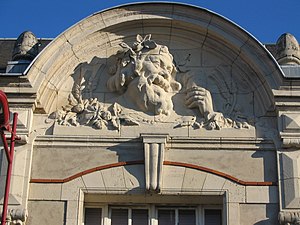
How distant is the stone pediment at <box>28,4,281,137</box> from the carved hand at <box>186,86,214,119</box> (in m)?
0.02

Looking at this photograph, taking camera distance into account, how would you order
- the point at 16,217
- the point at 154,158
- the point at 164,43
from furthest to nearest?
the point at 164,43, the point at 154,158, the point at 16,217

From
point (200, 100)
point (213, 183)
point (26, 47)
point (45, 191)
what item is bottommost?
point (45, 191)

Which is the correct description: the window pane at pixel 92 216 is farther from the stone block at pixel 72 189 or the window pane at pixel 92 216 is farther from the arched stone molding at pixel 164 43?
the arched stone molding at pixel 164 43

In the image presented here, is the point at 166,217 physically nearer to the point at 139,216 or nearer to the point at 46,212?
the point at 139,216

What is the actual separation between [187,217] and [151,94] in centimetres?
205

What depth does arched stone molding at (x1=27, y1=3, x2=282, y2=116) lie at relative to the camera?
12320 millimetres

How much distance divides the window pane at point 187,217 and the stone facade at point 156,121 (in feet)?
0.16

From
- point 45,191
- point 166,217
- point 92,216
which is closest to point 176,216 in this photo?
point 166,217

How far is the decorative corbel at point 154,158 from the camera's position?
1159 cm

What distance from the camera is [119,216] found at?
11.9 m

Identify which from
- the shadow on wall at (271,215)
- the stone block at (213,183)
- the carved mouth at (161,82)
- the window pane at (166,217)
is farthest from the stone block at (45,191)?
the shadow on wall at (271,215)

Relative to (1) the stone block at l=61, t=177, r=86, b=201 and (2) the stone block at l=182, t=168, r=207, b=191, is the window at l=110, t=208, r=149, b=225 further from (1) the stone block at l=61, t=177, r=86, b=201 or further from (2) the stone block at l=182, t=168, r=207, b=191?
(2) the stone block at l=182, t=168, r=207, b=191

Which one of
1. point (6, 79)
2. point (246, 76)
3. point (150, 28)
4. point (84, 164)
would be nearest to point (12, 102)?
point (6, 79)

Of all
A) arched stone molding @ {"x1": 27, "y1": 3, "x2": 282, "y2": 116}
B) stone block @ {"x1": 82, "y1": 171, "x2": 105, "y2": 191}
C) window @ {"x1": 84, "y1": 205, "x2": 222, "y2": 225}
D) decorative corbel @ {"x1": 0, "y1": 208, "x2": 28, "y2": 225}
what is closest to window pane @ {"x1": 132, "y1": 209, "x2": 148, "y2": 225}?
window @ {"x1": 84, "y1": 205, "x2": 222, "y2": 225}
